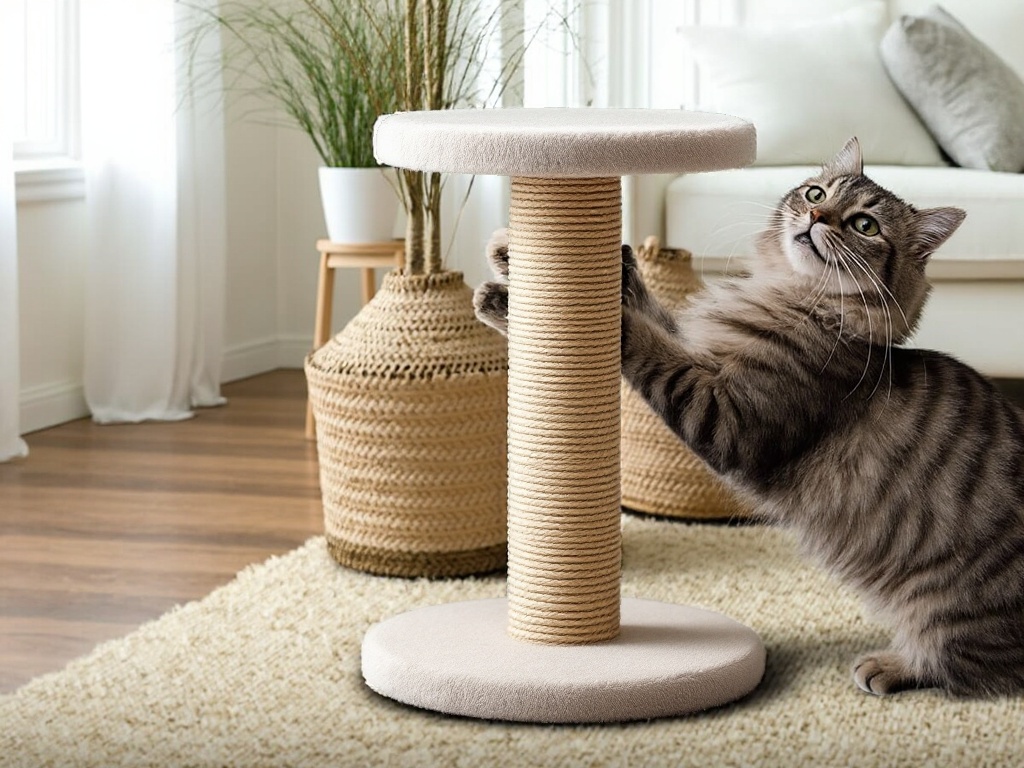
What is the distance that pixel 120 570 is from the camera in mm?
2311

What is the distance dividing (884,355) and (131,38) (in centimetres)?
220

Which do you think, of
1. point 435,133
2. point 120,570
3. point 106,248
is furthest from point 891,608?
point 106,248

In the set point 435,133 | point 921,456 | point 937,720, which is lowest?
Answer: point 937,720

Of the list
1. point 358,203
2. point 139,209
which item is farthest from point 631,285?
point 139,209

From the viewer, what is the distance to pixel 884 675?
1.79 meters

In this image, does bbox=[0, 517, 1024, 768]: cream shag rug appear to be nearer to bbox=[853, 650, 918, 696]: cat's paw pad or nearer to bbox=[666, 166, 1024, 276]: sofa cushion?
bbox=[853, 650, 918, 696]: cat's paw pad

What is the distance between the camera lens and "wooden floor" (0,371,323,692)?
2090mm

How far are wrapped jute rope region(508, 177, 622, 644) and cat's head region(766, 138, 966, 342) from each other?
9.4 inches

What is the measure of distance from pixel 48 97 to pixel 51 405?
728mm

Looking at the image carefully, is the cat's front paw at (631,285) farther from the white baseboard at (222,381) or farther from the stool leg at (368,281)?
the white baseboard at (222,381)

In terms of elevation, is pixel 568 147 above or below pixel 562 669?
above

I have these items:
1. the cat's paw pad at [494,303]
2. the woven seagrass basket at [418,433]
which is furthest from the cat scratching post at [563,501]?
the woven seagrass basket at [418,433]

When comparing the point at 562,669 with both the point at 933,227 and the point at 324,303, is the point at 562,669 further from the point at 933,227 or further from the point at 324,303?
the point at 324,303

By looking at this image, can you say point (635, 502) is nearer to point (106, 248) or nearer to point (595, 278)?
point (595, 278)
